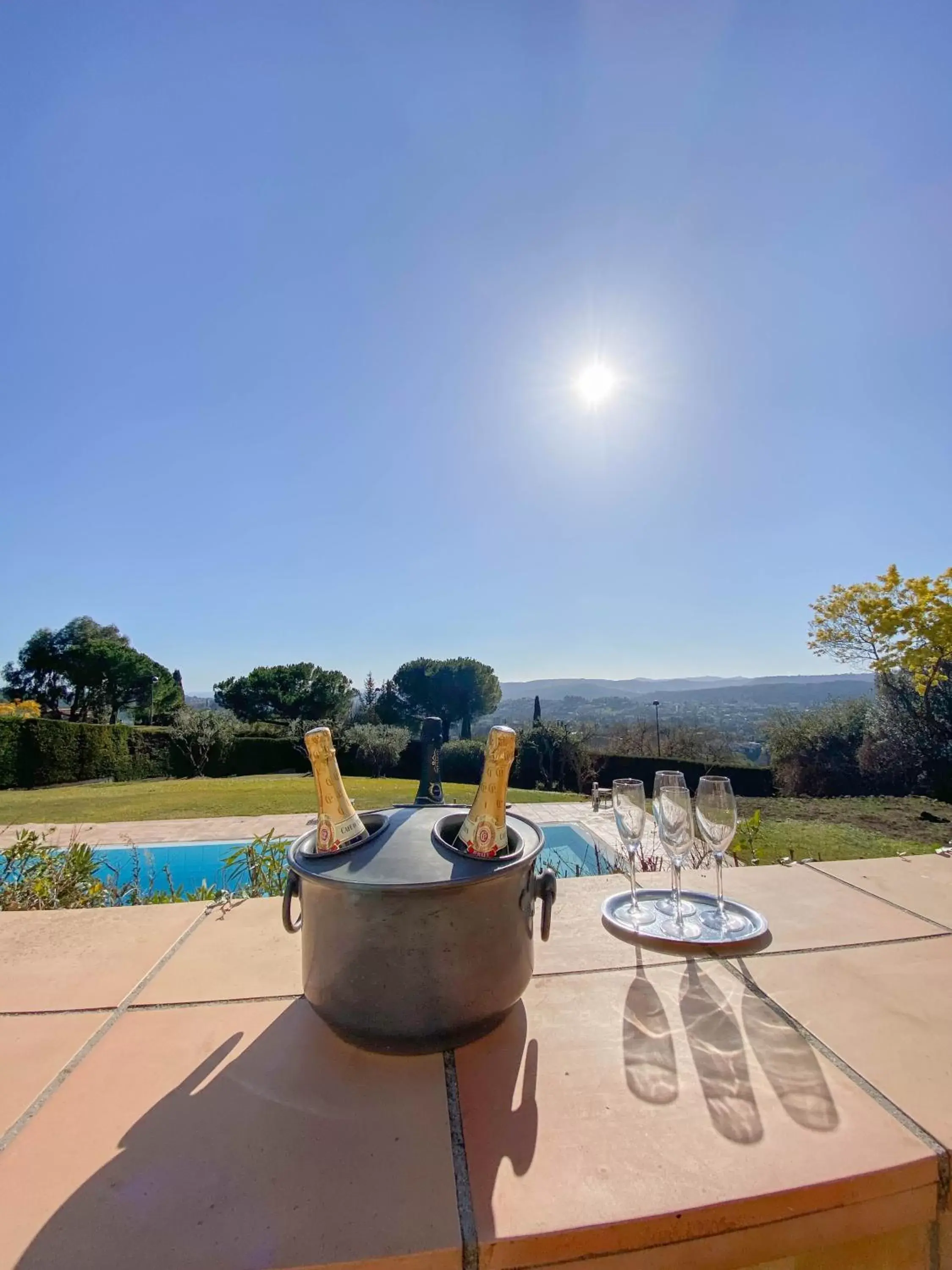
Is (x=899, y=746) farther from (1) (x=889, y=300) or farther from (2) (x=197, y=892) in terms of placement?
(2) (x=197, y=892)

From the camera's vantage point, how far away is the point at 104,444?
741cm

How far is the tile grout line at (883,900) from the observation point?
4.07 ft

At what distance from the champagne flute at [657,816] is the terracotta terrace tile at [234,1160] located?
0.68m

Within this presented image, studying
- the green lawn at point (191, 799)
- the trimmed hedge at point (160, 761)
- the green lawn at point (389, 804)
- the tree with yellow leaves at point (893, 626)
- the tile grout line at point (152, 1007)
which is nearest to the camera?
the tile grout line at point (152, 1007)

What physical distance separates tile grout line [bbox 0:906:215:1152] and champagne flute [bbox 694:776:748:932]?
3.95ft

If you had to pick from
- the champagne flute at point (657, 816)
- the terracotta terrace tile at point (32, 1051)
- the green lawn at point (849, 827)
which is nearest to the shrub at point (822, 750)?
the green lawn at point (849, 827)

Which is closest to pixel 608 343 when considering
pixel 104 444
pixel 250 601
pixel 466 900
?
pixel 466 900

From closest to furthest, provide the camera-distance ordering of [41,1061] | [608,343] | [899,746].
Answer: [41,1061] → [608,343] → [899,746]

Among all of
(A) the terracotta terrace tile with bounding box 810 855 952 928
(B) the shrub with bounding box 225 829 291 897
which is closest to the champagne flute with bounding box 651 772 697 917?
(A) the terracotta terrace tile with bounding box 810 855 952 928

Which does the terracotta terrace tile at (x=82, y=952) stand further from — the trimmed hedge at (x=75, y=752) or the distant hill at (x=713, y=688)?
the trimmed hedge at (x=75, y=752)

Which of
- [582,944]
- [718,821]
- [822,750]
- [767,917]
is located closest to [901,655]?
[822,750]

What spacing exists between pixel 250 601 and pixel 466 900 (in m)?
20.7

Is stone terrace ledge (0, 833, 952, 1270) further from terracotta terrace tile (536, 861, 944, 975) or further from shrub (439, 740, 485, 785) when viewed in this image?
shrub (439, 740, 485, 785)

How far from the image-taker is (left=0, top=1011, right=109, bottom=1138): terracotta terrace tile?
2.45ft
